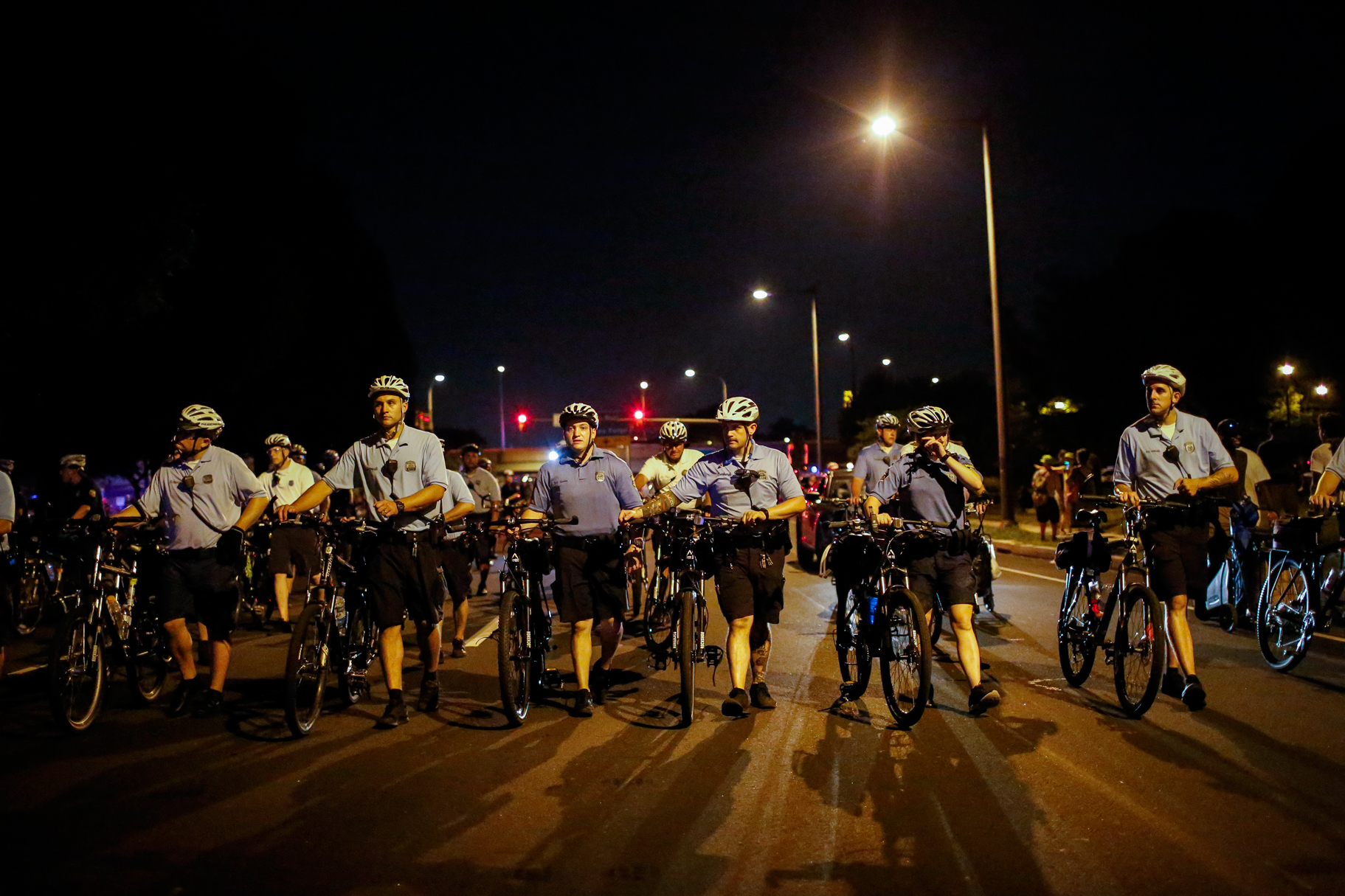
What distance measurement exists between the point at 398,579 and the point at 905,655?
3200 mm

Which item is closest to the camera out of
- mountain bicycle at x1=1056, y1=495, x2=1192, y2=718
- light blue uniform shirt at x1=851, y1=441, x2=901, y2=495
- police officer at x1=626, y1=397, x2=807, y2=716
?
mountain bicycle at x1=1056, y1=495, x2=1192, y2=718

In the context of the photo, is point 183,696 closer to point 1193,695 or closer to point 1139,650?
point 1139,650

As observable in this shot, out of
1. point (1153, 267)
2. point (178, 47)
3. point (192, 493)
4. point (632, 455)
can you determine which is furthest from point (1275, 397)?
point (192, 493)

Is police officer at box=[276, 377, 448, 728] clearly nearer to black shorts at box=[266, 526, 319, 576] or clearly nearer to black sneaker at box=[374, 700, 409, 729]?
black sneaker at box=[374, 700, 409, 729]

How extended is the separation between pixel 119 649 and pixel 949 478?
18.5 ft

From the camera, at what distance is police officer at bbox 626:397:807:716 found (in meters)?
7.07

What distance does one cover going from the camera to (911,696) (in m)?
6.60

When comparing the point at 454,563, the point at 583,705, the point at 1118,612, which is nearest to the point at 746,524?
the point at 583,705

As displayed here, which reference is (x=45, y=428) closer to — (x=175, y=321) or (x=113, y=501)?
(x=175, y=321)

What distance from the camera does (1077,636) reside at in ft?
24.6

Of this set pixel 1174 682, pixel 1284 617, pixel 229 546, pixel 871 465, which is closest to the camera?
pixel 1174 682

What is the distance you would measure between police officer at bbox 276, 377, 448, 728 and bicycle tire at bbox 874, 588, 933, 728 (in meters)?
2.89

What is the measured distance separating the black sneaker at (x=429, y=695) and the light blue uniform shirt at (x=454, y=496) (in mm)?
973

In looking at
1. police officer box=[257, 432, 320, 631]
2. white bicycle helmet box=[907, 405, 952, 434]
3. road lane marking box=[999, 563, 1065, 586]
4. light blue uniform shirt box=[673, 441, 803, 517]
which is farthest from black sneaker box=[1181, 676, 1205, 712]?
police officer box=[257, 432, 320, 631]
